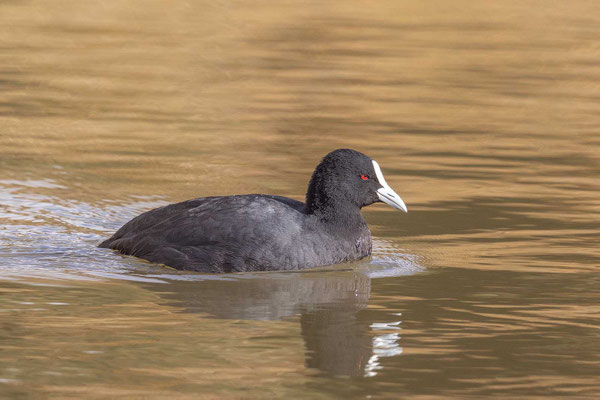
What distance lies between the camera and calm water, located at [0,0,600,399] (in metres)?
7.60

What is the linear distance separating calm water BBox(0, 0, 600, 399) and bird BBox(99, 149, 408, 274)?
18 centimetres

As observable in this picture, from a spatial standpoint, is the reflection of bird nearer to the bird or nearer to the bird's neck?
the bird

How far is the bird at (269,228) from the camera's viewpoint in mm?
10195

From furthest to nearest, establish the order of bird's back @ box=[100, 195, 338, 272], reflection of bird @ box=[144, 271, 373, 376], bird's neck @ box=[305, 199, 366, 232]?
bird's neck @ box=[305, 199, 366, 232] < bird's back @ box=[100, 195, 338, 272] < reflection of bird @ box=[144, 271, 373, 376]

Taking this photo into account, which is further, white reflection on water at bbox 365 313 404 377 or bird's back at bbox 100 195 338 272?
bird's back at bbox 100 195 338 272

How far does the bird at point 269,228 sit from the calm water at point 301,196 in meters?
0.18

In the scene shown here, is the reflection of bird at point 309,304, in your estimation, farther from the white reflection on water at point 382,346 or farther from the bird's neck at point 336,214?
the bird's neck at point 336,214

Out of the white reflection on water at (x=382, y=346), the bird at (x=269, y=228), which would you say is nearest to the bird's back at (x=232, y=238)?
the bird at (x=269, y=228)

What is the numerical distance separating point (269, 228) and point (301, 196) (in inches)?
126

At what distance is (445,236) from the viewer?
11.7 m

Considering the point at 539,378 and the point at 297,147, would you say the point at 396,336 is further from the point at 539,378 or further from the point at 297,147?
the point at 297,147

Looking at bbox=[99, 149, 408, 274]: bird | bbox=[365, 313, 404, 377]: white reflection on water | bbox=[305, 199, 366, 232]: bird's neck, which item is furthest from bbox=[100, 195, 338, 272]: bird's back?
bbox=[365, 313, 404, 377]: white reflection on water

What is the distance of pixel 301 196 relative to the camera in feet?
43.9

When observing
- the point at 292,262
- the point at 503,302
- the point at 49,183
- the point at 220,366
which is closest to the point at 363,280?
the point at 292,262
